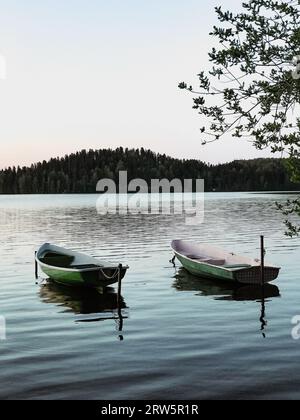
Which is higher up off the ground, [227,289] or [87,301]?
[227,289]

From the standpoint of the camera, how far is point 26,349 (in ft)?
65.8

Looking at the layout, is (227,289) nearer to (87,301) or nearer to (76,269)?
(87,301)

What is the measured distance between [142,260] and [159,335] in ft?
76.0

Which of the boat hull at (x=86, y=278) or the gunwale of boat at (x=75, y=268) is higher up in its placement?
the gunwale of boat at (x=75, y=268)

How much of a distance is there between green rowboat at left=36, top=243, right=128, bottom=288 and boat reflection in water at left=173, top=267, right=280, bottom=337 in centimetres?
428

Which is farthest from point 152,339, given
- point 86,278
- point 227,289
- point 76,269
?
point 227,289

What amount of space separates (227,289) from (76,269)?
8.11 m

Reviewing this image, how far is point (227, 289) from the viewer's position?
104 ft

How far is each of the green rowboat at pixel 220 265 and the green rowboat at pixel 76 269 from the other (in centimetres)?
584

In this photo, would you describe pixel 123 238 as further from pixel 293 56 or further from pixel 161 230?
pixel 293 56

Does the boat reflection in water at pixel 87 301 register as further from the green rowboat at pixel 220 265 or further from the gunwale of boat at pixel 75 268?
the green rowboat at pixel 220 265

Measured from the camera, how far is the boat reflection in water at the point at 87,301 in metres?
25.5

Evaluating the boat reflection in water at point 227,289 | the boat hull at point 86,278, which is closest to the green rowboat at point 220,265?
the boat reflection in water at point 227,289
